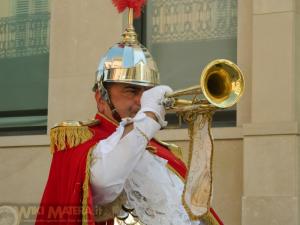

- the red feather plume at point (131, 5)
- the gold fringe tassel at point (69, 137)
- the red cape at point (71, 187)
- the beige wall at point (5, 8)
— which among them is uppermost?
the beige wall at point (5, 8)

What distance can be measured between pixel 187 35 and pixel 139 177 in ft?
10.9

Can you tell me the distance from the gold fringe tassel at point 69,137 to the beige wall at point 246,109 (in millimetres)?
2305

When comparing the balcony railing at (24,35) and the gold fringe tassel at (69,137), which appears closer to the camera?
the gold fringe tassel at (69,137)

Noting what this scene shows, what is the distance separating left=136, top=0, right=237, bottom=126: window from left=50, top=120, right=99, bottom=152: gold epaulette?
2.81m

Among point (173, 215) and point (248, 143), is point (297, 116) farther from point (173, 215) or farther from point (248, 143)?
point (173, 215)

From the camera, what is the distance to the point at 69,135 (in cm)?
626

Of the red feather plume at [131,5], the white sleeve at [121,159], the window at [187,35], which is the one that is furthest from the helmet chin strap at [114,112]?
the window at [187,35]

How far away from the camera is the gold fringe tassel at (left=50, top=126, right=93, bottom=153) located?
20.5 ft

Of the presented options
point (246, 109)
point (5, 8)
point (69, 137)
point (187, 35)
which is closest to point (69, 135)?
point (69, 137)

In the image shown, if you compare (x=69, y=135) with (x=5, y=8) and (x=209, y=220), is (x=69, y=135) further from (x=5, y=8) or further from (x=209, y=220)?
(x=5, y=8)

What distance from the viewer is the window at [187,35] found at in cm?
927

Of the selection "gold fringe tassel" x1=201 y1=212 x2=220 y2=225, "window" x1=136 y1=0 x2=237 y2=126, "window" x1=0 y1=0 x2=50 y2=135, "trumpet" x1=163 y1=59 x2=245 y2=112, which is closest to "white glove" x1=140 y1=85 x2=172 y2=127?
"trumpet" x1=163 y1=59 x2=245 y2=112

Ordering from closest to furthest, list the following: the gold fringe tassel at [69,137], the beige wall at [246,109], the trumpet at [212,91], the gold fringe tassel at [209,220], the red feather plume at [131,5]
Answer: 1. the trumpet at [212,91]
2. the gold fringe tassel at [69,137]
3. the gold fringe tassel at [209,220]
4. the red feather plume at [131,5]
5. the beige wall at [246,109]

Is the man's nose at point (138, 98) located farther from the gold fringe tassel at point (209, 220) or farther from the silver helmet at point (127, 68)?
the gold fringe tassel at point (209, 220)
